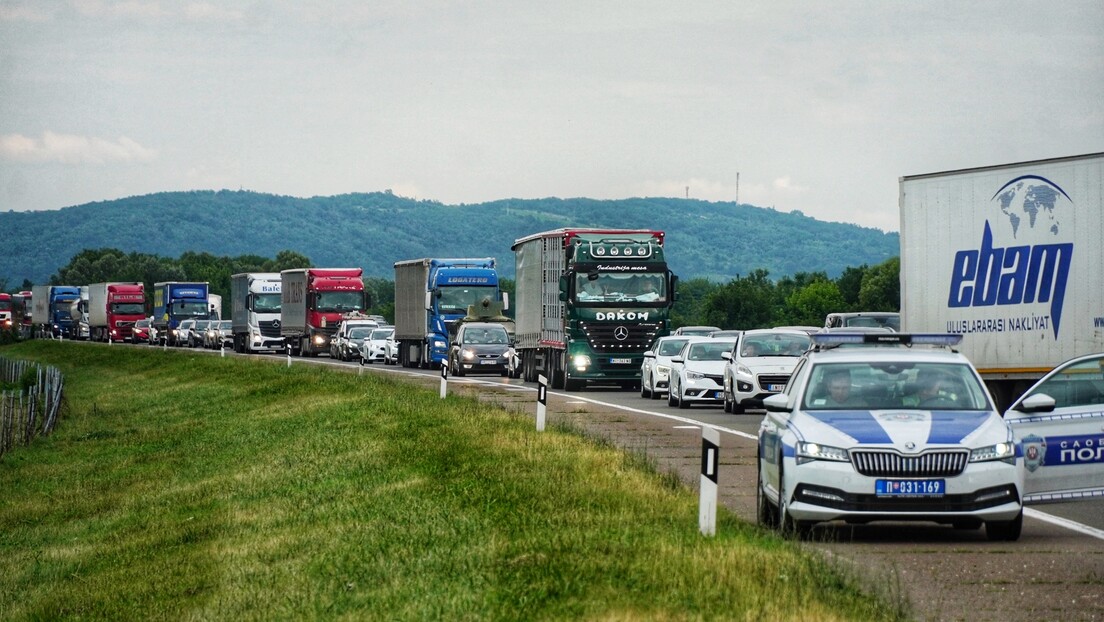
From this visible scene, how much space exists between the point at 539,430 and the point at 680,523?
9372mm

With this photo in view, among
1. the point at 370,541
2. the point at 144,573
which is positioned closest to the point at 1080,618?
the point at 370,541

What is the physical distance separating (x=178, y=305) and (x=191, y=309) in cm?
87

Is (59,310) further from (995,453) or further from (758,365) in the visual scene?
(995,453)

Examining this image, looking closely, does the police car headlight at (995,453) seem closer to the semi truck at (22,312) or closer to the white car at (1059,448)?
the white car at (1059,448)

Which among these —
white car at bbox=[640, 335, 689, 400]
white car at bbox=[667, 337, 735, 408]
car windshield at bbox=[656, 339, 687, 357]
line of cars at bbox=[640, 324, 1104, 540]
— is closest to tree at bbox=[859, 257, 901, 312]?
white car at bbox=[640, 335, 689, 400]

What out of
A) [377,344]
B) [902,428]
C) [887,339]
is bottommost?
[377,344]

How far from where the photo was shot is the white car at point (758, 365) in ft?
100

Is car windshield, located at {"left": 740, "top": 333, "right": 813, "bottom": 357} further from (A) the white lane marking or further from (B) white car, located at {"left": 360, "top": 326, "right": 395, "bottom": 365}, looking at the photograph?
(B) white car, located at {"left": 360, "top": 326, "right": 395, "bottom": 365}

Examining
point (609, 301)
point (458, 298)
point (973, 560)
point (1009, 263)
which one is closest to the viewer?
point (973, 560)

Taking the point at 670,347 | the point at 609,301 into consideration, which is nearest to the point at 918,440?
the point at 670,347

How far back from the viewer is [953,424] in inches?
489

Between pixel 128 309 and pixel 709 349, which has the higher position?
pixel 128 309

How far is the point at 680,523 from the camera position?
497 inches

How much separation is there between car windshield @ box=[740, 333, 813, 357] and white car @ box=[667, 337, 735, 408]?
1.42m
